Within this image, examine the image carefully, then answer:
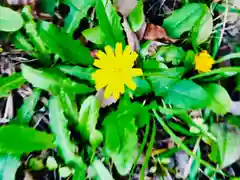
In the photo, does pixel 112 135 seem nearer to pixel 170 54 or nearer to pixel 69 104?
pixel 69 104

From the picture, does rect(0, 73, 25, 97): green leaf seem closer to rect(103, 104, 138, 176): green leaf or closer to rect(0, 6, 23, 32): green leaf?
rect(0, 6, 23, 32): green leaf

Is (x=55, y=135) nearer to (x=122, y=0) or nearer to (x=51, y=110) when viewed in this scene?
(x=51, y=110)

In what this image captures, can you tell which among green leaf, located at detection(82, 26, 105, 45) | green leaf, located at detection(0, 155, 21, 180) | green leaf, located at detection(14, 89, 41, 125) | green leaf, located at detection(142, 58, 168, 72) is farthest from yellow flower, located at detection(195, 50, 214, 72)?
green leaf, located at detection(0, 155, 21, 180)

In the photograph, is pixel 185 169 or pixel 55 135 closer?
pixel 55 135

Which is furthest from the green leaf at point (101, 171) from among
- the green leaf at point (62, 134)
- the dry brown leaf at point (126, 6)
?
the dry brown leaf at point (126, 6)

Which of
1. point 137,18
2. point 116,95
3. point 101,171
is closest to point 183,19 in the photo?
point 137,18

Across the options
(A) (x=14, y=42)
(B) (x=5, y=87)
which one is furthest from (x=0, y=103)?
(A) (x=14, y=42)

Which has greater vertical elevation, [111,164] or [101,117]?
[101,117]
